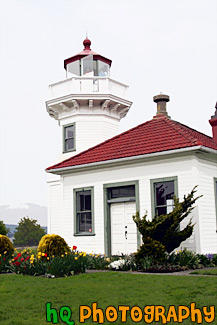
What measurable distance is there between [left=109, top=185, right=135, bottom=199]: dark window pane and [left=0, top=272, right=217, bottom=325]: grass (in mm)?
5521

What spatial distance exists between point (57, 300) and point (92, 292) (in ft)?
3.05

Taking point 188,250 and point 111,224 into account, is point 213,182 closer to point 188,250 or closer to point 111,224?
point 188,250

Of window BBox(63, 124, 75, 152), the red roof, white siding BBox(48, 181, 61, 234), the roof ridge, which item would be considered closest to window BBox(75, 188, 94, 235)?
the red roof

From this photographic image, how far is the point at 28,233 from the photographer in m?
51.6

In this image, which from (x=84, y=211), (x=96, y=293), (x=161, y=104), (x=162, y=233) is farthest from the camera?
(x=161, y=104)

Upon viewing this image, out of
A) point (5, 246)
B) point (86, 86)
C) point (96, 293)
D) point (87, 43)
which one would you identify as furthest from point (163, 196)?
point (87, 43)

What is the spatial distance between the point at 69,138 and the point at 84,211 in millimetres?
6249

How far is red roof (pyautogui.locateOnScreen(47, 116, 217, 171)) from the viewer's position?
50.4ft

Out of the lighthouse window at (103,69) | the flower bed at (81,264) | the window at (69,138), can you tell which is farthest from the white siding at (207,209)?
the lighthouse window at (103,69)

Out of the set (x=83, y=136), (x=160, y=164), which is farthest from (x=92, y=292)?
(x=83, y=136)

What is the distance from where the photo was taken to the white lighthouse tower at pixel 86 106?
22344mm

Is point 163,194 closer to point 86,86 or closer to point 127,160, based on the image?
point 127,160

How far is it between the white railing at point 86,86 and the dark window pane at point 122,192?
23.9 feet

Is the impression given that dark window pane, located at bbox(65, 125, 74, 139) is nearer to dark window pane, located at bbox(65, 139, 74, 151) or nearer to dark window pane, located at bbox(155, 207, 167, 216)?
dark window pane, located at bbox(65, 139, 74, 151)
